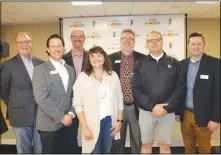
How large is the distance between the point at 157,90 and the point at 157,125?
0.43 meters

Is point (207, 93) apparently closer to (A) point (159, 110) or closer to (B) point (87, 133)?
(A) point (159, 110)

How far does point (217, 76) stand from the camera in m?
2.62

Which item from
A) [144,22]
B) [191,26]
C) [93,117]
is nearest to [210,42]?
[191,26]

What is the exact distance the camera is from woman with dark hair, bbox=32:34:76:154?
2.42m

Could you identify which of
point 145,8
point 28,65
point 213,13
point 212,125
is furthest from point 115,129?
point 213,13

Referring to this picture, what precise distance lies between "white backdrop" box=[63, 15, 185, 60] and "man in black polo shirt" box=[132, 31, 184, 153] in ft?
10.2

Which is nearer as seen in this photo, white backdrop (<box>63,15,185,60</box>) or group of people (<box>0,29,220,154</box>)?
group of people (<box>0,29,220,154</box>)

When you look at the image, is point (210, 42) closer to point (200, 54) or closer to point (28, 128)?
point (200, 54)

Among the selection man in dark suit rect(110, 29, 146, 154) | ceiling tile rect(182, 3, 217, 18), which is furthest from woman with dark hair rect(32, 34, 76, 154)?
ceiling tile rect(182, 3, 217, 18)

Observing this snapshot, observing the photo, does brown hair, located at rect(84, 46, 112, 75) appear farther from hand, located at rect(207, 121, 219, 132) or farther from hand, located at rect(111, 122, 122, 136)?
hand, located at rect(207, 121, 219, 132)

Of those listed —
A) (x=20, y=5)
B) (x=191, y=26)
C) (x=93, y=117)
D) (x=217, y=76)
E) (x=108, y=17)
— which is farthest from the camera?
(x=191, y=26)

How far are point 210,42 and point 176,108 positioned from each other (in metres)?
4.69

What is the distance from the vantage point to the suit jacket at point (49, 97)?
2.41m

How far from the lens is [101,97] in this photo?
2363mm
